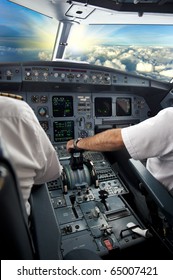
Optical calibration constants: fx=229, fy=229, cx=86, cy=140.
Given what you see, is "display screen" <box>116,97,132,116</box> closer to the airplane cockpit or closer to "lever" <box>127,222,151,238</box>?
the airplane cockpit

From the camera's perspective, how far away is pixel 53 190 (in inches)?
84.0

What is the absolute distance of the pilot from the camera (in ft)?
3.88

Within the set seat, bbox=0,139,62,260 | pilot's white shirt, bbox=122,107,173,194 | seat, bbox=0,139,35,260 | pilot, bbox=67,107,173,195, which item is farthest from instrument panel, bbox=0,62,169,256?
seat, bbox=0,139,35,260

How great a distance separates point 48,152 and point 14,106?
0.27m

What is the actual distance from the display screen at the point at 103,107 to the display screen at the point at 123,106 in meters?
0.12

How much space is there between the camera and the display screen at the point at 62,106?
8.67ft

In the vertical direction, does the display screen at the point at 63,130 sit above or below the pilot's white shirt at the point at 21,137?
below

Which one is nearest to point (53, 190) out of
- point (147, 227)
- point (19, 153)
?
point (147, 227)

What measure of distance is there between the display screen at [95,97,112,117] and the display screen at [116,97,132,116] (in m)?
0.12

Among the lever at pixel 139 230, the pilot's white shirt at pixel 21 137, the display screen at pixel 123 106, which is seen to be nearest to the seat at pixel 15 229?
the pilot's white shirt at pixel 21 137

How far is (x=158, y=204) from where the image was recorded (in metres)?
1.19

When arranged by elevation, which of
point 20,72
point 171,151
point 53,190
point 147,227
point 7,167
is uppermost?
point 20,72

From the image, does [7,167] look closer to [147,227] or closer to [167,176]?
[167,176]

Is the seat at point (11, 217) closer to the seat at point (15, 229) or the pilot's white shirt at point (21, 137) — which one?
the seat at point (15, 229)
